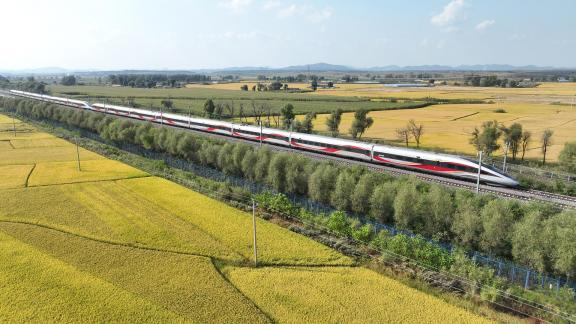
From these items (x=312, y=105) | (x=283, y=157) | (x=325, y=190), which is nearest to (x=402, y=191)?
(x=325, y=190)

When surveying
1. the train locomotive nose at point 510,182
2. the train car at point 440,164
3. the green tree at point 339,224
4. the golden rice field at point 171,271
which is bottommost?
the golden rice field at point 171,271

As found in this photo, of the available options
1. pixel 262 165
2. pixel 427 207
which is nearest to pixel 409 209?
pixel 427 207

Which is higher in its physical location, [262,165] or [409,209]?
[262,165]

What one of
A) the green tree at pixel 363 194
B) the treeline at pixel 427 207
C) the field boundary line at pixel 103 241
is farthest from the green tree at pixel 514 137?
the field boundary line at pixel 103 241

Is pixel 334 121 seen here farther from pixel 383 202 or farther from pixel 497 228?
pixel 497 228

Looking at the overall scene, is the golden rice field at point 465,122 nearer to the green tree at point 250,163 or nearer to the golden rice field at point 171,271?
the green tree at point 250,163

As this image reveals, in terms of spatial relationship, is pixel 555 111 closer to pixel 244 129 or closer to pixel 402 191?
pixel 244 129

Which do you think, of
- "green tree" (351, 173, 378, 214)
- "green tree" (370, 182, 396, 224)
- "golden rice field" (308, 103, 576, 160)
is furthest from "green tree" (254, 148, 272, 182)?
"golden rice field" (308, 103, 576, 160)
